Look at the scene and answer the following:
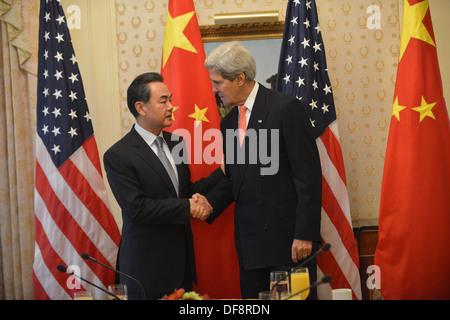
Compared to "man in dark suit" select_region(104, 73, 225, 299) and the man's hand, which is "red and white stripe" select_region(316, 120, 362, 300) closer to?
the man's hand

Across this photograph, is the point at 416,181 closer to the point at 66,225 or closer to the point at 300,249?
the point at 300,249

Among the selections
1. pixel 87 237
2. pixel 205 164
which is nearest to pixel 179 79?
pixel 205 164

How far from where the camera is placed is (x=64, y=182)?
3801mm

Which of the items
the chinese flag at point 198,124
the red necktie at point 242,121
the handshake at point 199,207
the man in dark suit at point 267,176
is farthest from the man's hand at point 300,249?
the chinese flag at point 198,124

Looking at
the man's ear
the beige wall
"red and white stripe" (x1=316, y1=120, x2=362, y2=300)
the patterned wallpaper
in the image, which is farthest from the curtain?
"red and white stripe" (x1=316, y1=120, x2=362, y2=300)

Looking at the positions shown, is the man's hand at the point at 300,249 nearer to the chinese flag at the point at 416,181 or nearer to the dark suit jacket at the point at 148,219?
the dark suit jacket at the point at 148,219

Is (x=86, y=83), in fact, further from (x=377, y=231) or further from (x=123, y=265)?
(x=377, y=231)

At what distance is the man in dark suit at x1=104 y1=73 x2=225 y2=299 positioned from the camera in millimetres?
2994

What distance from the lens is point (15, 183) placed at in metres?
4.23

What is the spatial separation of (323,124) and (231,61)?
108 centimetres

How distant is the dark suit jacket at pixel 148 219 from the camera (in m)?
2.98

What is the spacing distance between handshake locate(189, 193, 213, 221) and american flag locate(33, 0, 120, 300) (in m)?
1.05

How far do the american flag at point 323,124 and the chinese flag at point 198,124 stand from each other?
59cm

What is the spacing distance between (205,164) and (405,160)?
1373 millimetres
